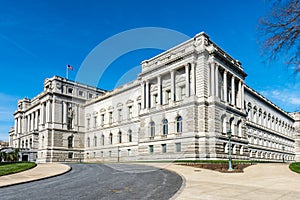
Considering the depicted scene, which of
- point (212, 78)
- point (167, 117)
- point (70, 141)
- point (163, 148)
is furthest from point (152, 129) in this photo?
point (70, 141)

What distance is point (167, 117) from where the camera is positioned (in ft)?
144

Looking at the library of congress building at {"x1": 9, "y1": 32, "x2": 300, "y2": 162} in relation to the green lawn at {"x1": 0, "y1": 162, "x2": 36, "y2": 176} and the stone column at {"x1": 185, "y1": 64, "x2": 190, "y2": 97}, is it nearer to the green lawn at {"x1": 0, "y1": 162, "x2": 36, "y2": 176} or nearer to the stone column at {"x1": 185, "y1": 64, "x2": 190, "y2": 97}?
the stone column at {"x1": 185, "y1": 64, "x2": 190, "y2": 97}

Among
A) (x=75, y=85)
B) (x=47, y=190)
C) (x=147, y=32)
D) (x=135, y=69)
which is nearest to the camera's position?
(x=47, y=190)

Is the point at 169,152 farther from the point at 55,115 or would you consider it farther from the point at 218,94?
the point at 55,115

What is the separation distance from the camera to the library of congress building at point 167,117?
40.6m

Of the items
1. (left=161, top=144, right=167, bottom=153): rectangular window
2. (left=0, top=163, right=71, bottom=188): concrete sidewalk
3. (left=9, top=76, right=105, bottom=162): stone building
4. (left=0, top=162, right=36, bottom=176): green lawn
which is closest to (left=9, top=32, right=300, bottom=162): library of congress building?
(left=161, top=144, right=167, bottom=153): rectangular window

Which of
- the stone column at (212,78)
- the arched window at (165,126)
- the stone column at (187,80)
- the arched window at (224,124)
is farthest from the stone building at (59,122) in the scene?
the stone column at (212,78)

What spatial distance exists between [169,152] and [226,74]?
16.3 m

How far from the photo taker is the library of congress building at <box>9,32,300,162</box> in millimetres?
40625

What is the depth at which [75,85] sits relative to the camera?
73.4m

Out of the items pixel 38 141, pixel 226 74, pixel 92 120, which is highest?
pixel 226 74

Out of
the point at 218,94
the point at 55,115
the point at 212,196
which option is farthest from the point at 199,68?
the point at 55,115

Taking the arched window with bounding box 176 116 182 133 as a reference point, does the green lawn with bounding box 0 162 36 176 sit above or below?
below

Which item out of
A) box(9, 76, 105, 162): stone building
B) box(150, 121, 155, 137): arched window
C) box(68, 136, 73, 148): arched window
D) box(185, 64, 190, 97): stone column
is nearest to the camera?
box(185, 64, 190, 97): stone column
